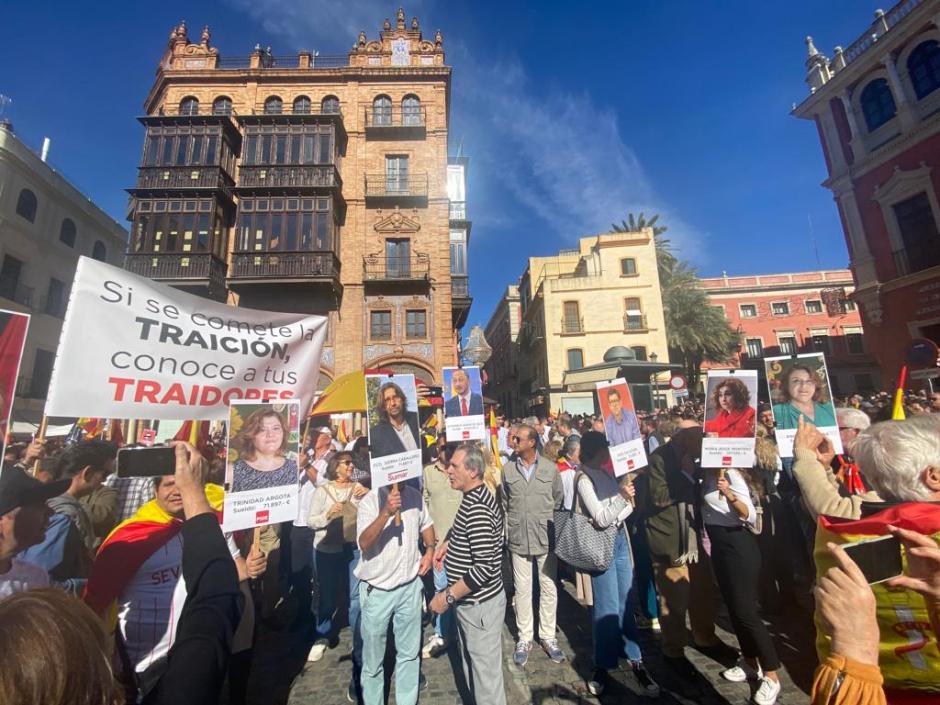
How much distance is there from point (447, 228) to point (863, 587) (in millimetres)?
20632

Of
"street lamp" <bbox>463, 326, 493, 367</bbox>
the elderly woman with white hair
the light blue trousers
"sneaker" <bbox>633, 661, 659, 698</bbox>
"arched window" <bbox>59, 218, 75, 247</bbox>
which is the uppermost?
"arched window" <bbox>59, 218, 75, 247</bbox>

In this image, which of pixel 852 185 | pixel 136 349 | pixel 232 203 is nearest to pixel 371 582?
pixel 136 349

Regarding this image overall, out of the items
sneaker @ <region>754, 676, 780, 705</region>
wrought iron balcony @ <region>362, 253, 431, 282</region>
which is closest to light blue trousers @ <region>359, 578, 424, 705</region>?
sneaker @ <region>754, 676, 780, 705</region>

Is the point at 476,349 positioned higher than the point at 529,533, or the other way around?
the point at 476,349

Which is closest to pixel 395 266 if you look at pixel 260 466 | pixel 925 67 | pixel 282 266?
pixel 282 266

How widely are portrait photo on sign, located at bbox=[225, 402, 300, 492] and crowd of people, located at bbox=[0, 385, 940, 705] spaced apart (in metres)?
0.02

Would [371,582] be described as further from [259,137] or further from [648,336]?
[648,336]

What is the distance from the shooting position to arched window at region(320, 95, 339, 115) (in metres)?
22.2

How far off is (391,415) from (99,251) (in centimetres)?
3219

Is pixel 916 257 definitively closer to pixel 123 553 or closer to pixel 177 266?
pixel 123 553

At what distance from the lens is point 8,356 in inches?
97.3

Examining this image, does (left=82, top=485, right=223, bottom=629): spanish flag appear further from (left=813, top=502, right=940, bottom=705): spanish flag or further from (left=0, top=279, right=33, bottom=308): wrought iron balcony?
(left=0, top=279, right=33, bottom=308): wrought iron balcony

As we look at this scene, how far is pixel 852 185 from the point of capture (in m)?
19.2

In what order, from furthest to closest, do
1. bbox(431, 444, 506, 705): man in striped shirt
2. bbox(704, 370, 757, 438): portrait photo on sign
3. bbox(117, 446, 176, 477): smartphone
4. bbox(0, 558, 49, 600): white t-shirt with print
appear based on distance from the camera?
bbox(704, 370, 757, 438): portrait photo on sign
bbox(431, 444, 506, 705): man in striped shirt
bbox(117, 446, 176, 477): smartphone
bbox(0, 558, 49, 600): white t-shirt with print
